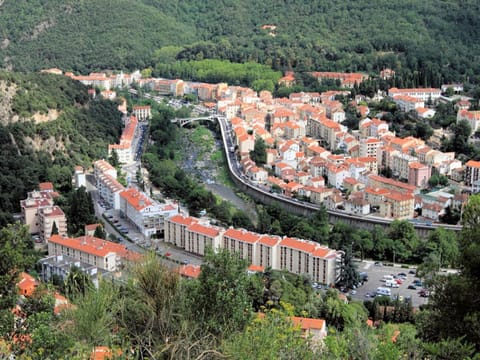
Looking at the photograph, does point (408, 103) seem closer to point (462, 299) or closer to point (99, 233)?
point (99, 233)

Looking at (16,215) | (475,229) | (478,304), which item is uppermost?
(475,229)

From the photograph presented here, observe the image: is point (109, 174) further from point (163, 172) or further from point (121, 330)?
point (121, 330)

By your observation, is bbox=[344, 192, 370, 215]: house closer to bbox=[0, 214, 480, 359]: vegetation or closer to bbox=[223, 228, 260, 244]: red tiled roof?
bbox=[223, 228, 260, 244]: red tiled roof

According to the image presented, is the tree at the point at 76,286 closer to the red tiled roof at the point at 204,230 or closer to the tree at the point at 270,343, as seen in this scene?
the tree at the point at 270,343

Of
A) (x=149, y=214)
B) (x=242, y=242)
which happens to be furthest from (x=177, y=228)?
(x=242, y=242)

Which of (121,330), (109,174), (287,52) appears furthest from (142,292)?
(287,52)

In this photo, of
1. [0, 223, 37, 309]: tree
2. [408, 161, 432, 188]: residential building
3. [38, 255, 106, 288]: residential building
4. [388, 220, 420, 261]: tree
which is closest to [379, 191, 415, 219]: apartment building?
[388, 220, 420, 261]: tree
